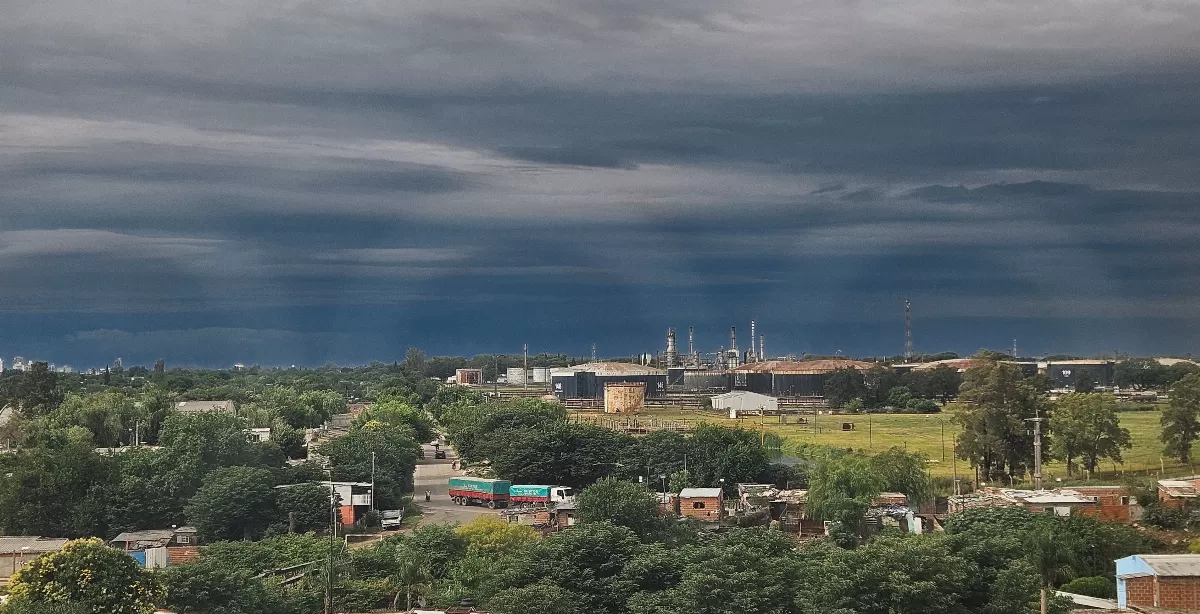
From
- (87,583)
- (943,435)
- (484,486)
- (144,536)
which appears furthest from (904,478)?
(87,583)

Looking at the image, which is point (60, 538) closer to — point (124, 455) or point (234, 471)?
point (234, 471)

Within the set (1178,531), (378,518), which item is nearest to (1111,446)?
(1178,531)

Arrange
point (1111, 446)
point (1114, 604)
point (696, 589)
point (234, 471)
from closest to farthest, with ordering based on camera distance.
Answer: point (696, 589) → point (1114, 604) → point (234, 471) → point (1111, 446)

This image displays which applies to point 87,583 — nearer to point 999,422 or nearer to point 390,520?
point 390,520

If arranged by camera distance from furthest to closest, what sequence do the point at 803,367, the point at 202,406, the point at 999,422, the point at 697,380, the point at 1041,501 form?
the point at 697,380
the point at 803,367
the point at 202,406
the point at 999,422
the point at 1041,501

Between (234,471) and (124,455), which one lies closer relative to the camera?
(234,471)

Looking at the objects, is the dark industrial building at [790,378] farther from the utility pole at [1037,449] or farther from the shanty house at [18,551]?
the shanty house at [18,551]
